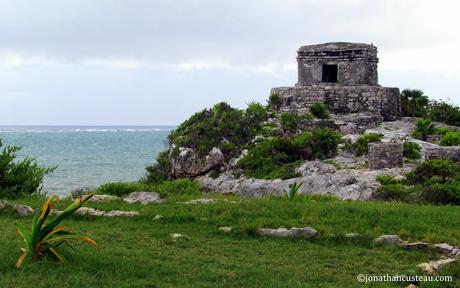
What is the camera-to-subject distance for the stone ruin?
2583 cm

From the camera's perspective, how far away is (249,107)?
87.7 ft

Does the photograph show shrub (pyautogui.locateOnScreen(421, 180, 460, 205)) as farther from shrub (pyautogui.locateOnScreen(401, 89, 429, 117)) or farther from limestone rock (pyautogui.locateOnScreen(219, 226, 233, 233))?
shrub (pyautogui.locateOnScreen(401, 89, 429, 117))

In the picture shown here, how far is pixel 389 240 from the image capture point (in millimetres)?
9641

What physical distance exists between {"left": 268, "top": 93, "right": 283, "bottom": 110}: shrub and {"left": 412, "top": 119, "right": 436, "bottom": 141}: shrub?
621 cm

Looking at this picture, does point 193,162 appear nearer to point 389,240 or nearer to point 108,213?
point 108,213

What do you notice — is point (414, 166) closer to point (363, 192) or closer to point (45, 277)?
point (363, 192)

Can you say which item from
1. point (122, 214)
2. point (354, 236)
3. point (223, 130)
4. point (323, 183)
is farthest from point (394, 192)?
point (223, 130)

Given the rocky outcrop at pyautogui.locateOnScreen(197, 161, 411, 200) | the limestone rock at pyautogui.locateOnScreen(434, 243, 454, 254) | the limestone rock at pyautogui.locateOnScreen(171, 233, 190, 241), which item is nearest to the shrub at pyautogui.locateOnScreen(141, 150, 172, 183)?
the rocky outcrop at pyautogui.locateOnScreen(197, 161, 411, 200)

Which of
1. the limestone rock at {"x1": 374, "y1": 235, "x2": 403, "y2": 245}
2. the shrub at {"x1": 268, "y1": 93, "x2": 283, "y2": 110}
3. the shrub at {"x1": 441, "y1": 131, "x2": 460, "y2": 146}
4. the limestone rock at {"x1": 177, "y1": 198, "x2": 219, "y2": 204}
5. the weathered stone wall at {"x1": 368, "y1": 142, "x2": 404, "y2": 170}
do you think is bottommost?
the limestone rock at {"x1": 374, "y1": 235, "x2": 403, "y2": 245}

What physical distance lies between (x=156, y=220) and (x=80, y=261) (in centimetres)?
342

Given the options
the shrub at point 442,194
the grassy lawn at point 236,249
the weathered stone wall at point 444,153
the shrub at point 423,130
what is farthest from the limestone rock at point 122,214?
the shrub at point 423,130

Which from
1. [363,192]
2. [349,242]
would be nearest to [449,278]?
[349,242]

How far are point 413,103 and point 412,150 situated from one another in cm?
995

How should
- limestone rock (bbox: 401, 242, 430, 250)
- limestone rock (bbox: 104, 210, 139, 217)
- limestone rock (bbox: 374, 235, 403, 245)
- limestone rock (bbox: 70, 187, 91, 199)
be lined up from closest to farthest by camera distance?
limestone rock (bbox: 401, 242, 430, 250) → limestone rock (bbox: 374, 235, 403, 245) → limestone rock (bbox: 104, 210, 139, 217) → limestone rock (bbox: 70, 187, 91, 199)
